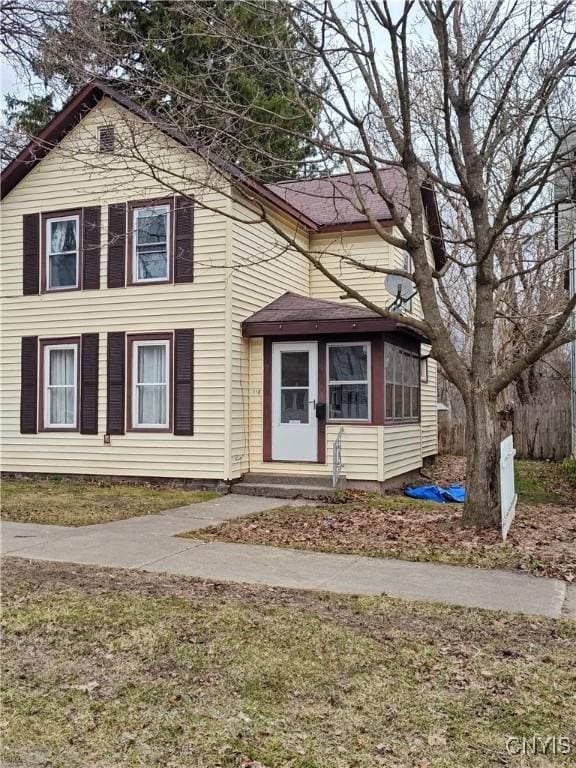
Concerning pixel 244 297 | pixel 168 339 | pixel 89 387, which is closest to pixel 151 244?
pixel 168 339

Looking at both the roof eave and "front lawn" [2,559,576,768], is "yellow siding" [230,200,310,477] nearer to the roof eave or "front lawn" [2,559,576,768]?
the roof eave

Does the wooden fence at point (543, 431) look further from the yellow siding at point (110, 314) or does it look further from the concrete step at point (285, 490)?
the yellow siding at point (110, 314)

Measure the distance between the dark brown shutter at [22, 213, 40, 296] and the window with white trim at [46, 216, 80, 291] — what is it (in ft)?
0.65

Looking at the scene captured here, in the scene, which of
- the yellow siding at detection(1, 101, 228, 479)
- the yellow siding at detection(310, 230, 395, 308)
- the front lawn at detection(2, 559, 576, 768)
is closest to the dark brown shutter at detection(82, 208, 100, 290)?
the yellow siding at detection(1, 101, 228, 479)

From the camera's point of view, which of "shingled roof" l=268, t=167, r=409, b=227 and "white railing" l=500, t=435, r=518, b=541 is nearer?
"white railing" l=500, t=435, r=518, b=541

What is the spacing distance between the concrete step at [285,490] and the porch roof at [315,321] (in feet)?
8.89

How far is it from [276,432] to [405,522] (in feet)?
13.2

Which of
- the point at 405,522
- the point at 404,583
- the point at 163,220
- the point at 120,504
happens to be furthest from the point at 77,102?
the point at 404,583

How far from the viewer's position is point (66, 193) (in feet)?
44.1

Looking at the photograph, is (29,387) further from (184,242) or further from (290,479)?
(290,479)

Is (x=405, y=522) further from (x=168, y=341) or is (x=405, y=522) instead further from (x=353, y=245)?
(x=353, y=245)

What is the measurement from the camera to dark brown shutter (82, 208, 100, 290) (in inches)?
517

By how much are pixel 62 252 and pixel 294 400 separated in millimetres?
5608

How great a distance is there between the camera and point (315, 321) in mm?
11812
